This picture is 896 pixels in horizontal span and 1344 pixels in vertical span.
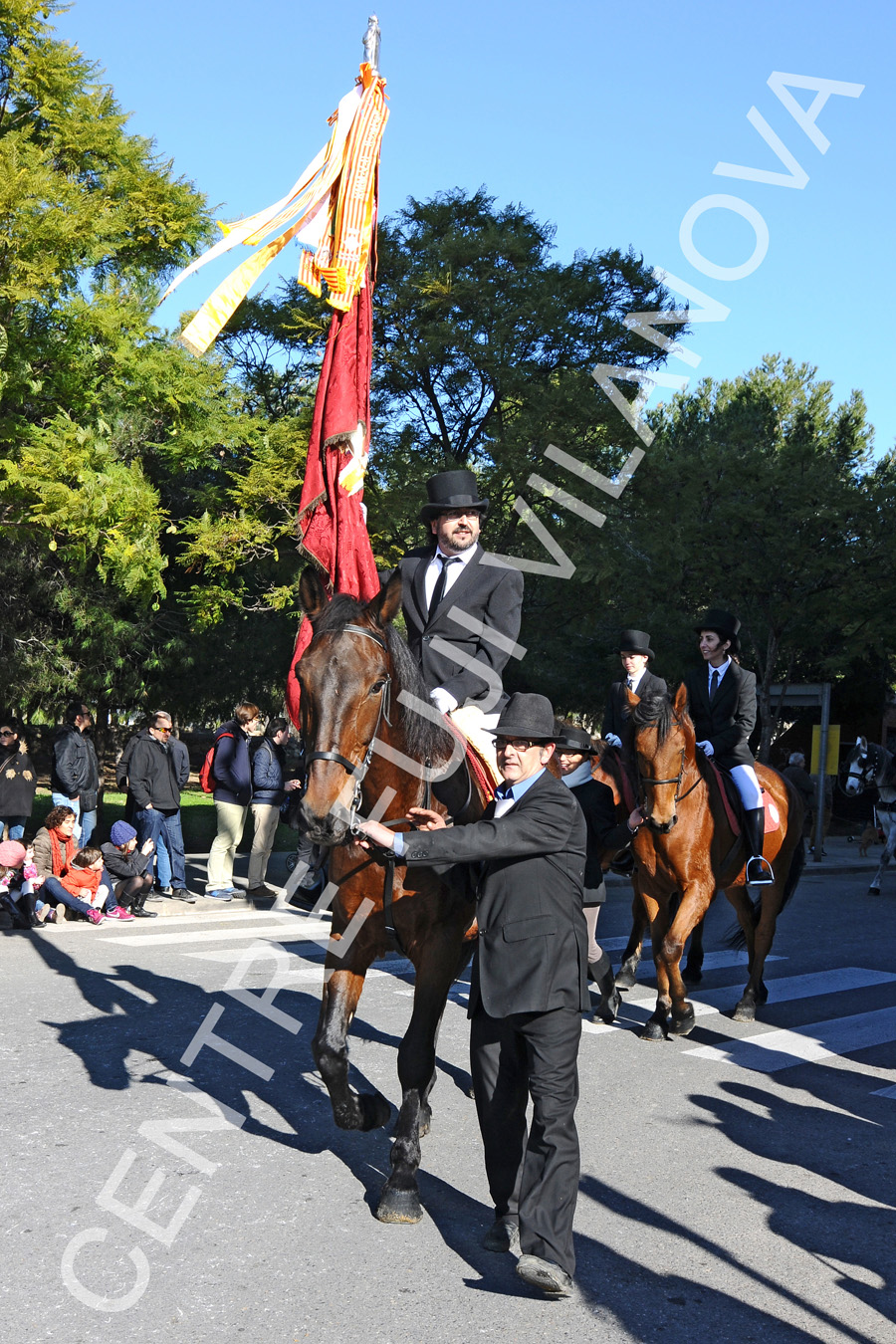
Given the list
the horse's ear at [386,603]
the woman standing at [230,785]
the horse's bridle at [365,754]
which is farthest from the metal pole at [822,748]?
the horse's bridle at [365,754]

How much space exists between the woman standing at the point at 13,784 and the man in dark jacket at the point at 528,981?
9658 millimetres

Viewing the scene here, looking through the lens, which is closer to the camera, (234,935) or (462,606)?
(462,606)

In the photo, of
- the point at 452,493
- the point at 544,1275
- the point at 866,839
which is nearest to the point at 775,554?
the point at 866,839

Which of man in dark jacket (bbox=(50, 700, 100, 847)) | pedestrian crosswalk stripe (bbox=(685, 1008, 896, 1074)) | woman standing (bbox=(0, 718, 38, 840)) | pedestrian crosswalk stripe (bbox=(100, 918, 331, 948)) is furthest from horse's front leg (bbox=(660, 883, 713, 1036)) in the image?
woman standing (bbox=(0, 718, 38, 840))

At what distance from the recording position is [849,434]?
27562 mm

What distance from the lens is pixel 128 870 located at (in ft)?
41.8

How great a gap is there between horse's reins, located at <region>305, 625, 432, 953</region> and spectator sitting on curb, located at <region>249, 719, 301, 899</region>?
9.09 m

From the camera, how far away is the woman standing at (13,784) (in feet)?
42.4

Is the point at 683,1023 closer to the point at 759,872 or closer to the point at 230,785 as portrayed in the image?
the point at 759,872

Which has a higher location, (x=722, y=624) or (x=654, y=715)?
(x=722, y=624)

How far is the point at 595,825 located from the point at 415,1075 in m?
4.44

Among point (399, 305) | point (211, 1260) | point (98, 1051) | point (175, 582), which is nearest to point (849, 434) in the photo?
point (399, 305)

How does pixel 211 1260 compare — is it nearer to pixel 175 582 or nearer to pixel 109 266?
pixel 109 266

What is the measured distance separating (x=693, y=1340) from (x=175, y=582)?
1943 cm
